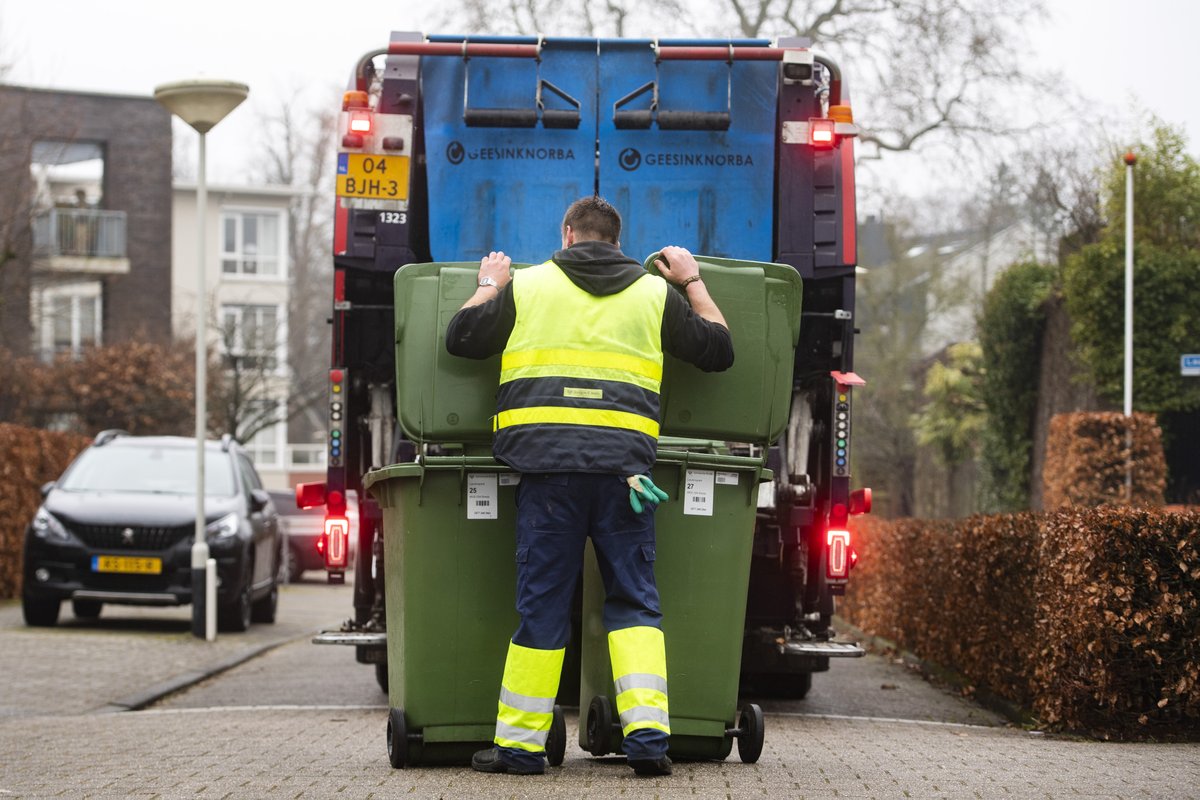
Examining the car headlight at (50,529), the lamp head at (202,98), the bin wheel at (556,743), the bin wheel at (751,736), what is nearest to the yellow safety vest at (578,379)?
the bin wheel at (556,743)

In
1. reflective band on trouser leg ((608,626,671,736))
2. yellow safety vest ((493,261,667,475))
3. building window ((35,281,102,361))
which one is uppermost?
building window ((35,281,102,361))

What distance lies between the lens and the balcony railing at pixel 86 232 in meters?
40.1

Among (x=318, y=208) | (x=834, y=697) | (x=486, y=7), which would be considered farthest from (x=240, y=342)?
(x=834, y=697)

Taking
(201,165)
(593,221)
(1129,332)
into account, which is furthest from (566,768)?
(1129,332)

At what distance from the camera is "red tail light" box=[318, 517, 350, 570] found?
8.87 meters

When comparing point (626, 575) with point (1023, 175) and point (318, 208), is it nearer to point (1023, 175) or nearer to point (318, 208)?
point (1023, 175)

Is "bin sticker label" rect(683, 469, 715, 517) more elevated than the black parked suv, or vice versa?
"bin sticker label" rect(683, 469, 715, 517)

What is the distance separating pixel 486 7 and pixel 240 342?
10291 mm

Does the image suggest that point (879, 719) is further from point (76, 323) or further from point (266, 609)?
point (76, 323)

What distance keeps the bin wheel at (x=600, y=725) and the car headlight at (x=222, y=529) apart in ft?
29.2

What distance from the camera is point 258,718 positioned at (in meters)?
8.60

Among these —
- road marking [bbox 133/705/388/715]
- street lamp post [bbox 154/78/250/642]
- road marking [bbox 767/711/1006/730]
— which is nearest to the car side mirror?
street lamp post [bbox 154/78/250/642]

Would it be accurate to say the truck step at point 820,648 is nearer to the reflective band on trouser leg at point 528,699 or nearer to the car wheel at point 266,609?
the reflective band on trouser leg at point 528,699

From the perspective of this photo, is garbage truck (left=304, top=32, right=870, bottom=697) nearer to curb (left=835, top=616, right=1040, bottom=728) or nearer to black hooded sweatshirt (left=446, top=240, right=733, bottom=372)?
curb (left=835, top=616, right=1040, bottom=728)
